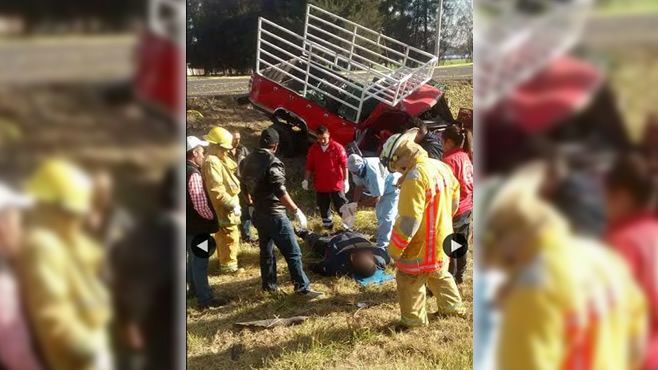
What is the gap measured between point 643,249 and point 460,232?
105 inches

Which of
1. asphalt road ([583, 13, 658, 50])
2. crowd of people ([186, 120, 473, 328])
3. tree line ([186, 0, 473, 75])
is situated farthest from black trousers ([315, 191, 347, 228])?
asphalt road ([583, 13, 658, 50])

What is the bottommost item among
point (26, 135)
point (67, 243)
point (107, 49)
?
point (67, 243)

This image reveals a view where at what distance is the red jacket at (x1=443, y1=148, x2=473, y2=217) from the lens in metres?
4.00

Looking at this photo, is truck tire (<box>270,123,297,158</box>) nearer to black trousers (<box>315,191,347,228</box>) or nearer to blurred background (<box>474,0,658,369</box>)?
black trousers (<box>315,191,347,228</box>)

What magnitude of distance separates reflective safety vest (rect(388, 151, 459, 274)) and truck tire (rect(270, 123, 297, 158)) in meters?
1.00

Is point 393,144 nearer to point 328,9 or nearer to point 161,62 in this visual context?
point 328,9

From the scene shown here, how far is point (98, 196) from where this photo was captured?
151 cm

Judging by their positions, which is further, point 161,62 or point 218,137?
point 218,137

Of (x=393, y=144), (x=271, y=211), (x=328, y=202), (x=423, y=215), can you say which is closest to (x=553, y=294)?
(x=423, y=215)

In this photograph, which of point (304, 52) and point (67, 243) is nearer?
point (67, 243)

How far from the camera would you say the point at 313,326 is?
407 cm

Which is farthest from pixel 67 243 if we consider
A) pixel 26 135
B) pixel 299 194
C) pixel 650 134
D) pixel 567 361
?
pixel 299 194

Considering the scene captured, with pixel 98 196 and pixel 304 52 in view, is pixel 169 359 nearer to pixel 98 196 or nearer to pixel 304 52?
pixel 98 196

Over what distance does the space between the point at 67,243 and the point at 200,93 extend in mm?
2158
